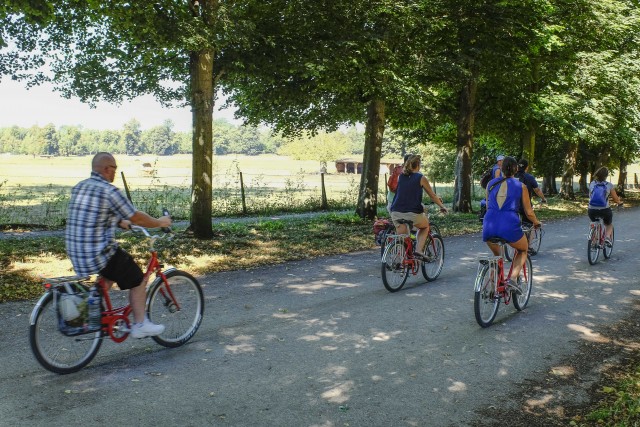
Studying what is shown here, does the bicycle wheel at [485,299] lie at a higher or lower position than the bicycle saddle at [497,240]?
lower

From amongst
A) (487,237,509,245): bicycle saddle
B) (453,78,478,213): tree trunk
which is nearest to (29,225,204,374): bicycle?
(487,237,509,245): bicycle saddle

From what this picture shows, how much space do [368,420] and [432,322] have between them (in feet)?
10.4

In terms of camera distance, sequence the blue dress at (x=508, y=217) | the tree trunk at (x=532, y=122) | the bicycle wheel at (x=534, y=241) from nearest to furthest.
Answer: the blue dress at (x=508, y=217) → the bicycle wheel at (x=534, y=241) → the tree trunk at (x=532, y=122)

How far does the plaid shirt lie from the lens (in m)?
5.60

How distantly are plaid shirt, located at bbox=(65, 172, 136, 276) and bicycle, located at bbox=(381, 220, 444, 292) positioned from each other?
15.6ft

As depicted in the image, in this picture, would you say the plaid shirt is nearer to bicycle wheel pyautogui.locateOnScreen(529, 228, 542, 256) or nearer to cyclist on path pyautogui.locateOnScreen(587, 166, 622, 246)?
bicycle wheel pyautogui.locateOnScreen(529, 228, 542, 256)

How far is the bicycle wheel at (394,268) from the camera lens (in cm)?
937

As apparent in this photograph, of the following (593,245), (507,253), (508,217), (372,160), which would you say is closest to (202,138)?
(372,160)

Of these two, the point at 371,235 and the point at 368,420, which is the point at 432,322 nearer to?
the point at 368,420

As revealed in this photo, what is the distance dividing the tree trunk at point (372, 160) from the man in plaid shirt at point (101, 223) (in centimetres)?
1417

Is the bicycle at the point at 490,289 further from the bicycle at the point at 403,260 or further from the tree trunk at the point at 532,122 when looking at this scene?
the tree trunk at the point at 532,122

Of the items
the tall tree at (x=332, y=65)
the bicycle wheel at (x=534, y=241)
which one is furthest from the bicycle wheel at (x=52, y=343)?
the bicycle wheel at (x=534, y=241)

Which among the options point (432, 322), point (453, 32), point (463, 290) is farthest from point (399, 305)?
point (453, 32)

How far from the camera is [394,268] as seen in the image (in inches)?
377
